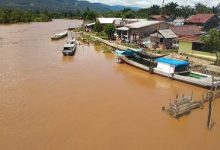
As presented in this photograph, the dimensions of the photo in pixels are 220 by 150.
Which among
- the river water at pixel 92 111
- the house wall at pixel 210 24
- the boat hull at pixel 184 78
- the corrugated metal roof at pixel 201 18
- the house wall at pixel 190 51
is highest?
the corrugated metal roof at pixel 201 18

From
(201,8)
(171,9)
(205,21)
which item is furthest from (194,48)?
(201,8)

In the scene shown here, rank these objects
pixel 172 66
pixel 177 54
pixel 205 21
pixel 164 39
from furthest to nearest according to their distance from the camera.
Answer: pixel 205 21
pixel 164 39
pixel 177 54
pixel 172 66

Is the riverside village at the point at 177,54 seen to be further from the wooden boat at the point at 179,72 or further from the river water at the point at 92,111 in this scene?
the river water at the point at 92,111

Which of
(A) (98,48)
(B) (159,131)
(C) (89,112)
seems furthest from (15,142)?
(A) (98,48)

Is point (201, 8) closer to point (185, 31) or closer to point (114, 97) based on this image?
point (185, 31)

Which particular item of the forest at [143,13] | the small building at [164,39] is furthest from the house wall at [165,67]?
the forest at [143,13]

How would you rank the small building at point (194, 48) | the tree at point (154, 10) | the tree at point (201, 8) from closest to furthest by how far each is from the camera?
1. the small building at point (194, 48)
2. the tree at point (201, 8)
3. the tree at point (154, 10)

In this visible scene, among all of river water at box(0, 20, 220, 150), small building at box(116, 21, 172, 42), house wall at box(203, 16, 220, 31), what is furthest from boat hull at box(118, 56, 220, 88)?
house wall at box(203, 16, 220, 31)
